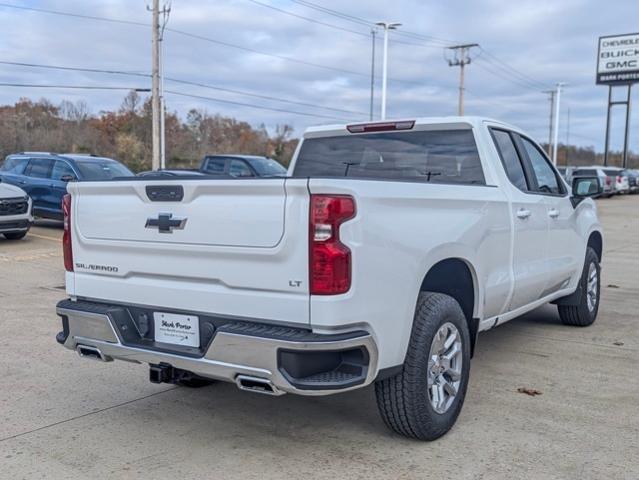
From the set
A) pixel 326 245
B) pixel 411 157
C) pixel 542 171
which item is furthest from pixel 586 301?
pixel 326 245

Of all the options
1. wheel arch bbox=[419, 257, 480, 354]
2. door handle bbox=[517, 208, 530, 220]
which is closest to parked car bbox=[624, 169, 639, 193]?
door handle bbox=[517, 208, 530, 220]

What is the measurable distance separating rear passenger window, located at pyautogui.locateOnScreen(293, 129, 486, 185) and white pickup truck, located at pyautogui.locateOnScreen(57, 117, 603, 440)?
0.03 m

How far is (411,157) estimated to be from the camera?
510cm

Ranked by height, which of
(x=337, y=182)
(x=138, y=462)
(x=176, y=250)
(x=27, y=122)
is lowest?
(x=138, y=462)

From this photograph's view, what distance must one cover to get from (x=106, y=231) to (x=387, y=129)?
2336 millimetres

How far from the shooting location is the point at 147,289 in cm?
377

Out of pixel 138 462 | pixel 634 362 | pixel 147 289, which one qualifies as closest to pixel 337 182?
pixel 147 289

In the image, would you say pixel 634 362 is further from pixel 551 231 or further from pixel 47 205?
pixel 47 205

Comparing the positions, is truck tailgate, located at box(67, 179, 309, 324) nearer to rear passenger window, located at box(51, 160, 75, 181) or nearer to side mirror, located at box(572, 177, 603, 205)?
side mirror, located at box(572, 177, 603, 205)

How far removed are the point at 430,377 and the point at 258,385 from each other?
112 cm

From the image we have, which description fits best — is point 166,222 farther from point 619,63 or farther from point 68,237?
point 619,63

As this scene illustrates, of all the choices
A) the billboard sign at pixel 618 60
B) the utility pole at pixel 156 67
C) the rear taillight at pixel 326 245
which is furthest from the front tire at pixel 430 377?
the billboard sign at pixel 618 60

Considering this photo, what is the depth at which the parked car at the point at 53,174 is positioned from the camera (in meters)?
15.0

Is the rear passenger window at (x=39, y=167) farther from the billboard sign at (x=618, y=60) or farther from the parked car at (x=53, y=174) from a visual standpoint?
the billboard sign at (x=618, y=60)
